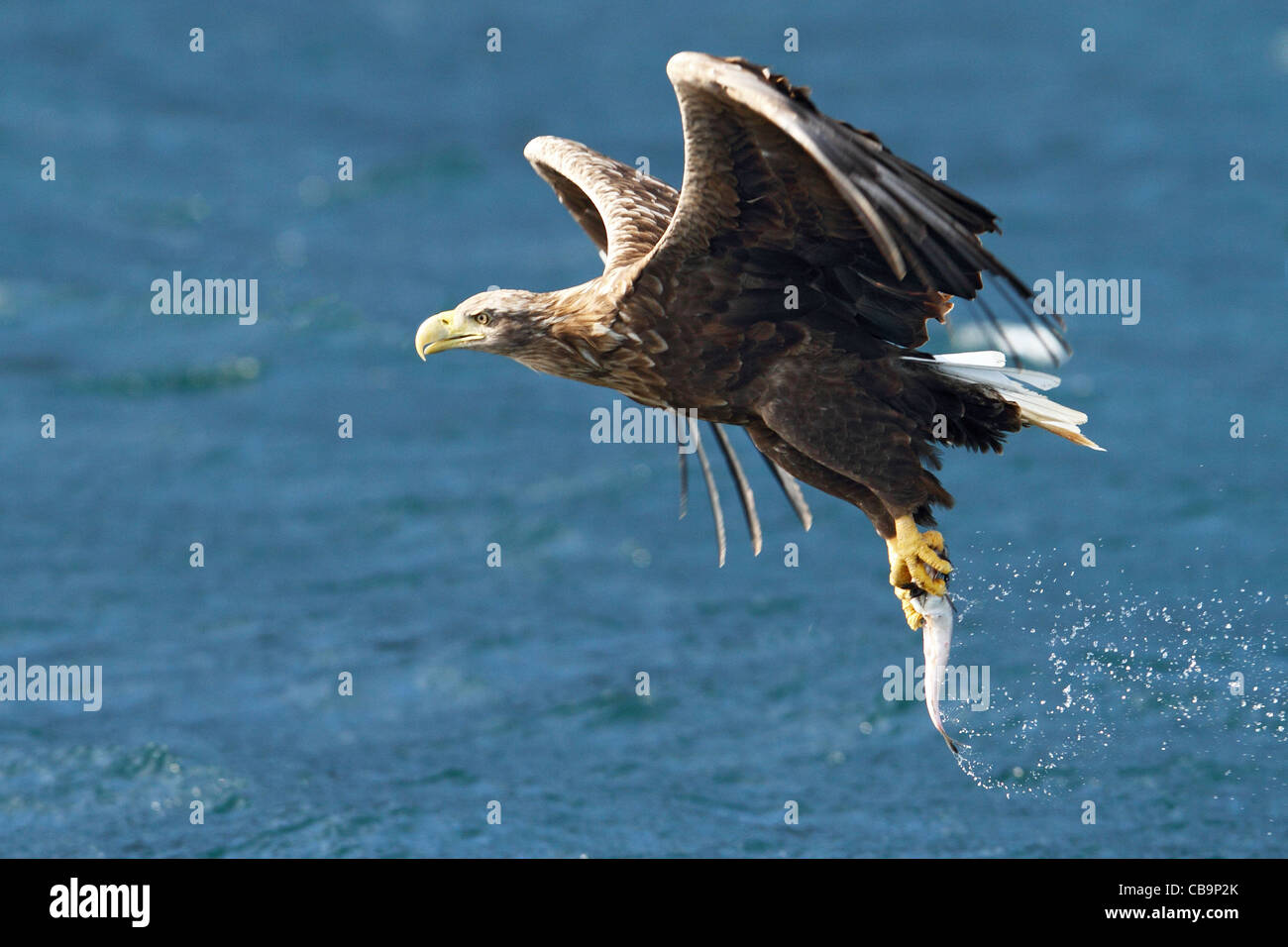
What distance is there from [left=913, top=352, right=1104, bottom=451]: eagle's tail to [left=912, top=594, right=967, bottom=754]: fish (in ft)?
3.48

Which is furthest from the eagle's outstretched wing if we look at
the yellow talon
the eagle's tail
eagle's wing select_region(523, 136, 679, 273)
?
the eagle's tail

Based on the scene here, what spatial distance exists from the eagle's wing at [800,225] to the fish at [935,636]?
1.36 metres

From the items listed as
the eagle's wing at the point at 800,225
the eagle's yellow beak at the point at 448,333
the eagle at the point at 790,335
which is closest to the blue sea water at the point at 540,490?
the eagle at the point at 790,335

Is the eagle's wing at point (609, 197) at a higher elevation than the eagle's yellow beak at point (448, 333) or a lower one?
higher

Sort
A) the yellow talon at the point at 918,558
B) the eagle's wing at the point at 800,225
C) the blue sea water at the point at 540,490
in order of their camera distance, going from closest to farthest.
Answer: the eagle's wing at the point at 800,225, the yellow talon at the point at 918,558, the blue sea water at the point at 540,490

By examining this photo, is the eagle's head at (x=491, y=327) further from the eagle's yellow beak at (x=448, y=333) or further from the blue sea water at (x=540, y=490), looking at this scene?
the blue sea water at (x=540, y=490)

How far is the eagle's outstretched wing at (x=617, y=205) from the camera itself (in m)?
→ 10.0

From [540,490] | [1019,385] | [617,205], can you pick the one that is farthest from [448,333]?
[540,490]

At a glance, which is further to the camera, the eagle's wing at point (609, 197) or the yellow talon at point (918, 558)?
the eagle's wing at point (609, 197)

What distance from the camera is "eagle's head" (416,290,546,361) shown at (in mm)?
9367

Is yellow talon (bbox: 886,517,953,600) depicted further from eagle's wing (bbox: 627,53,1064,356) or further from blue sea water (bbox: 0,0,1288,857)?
eagle's wing (bbox: 627,53,1064,356)

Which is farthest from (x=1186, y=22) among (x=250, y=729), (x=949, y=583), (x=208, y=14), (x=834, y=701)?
(x=949, y=583)

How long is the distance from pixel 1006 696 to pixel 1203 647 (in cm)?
263

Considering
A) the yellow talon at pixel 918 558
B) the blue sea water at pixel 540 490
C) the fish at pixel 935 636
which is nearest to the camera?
the yellow talon at pixel 918 558
